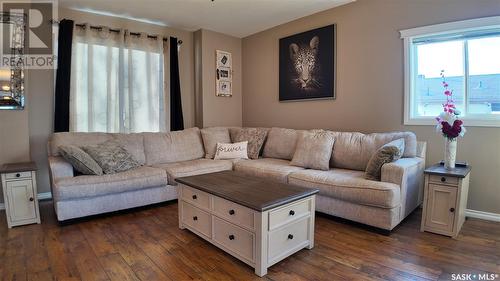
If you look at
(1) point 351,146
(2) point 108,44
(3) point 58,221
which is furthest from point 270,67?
(3) point 58,221

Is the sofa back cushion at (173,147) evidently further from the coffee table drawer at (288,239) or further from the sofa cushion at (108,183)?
the coffee table drawer at (288,239)

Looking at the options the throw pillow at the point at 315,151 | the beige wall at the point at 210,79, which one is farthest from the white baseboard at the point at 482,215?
the beige wall at the point at 210,79

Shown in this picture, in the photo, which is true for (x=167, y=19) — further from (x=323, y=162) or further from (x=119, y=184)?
(x=323, y=162)

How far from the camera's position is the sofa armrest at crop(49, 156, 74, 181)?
2.78 metres

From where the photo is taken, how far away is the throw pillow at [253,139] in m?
4.09

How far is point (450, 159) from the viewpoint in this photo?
2.62m

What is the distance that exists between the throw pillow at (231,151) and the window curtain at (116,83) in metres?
1.05

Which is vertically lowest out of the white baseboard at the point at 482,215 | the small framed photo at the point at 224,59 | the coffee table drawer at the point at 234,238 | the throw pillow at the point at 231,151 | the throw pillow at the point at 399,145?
the white baseboard at the point at 482,215

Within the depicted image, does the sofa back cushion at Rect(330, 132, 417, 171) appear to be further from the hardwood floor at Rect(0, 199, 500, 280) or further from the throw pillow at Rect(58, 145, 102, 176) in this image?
the throw pillow at Rect(58, 145, 102, 176)

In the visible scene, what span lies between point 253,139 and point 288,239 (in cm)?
226

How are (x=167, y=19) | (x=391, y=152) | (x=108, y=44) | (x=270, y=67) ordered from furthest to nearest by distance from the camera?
1. (x=270, y=67)
2. (x=167, y=19)
3. (x=108, y=44)
4. (x=391, y=152)

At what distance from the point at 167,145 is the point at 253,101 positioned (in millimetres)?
1848

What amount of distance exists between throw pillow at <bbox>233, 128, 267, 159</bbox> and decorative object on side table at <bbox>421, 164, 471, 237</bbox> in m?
2.16

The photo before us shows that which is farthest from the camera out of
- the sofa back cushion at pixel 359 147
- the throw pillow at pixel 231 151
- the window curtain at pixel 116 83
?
the throw pillow at pixel 231 151
